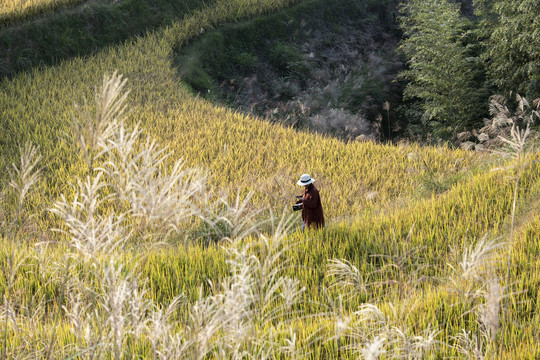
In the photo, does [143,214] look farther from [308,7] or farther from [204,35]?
[308,7]

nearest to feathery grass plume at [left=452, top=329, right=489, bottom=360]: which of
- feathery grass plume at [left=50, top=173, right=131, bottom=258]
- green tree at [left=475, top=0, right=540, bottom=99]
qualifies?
feathery grass plume at [left=50, top=173, right=131, bottom=258]

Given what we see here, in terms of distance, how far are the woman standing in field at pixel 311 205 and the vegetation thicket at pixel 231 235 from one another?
0.18m

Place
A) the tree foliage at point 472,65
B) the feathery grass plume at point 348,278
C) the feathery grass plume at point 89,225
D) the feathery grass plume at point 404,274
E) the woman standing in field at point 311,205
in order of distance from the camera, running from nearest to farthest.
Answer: the feathery grass plume at point 89,225
the feathery grass plume at point 348,278
the feathery grass plume at point 404,274
the woman standing in field at point 311,205
the tree foliage at point 472,65

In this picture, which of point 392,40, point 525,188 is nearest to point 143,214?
point 525,188

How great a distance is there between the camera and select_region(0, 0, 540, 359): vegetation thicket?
6.45 ft

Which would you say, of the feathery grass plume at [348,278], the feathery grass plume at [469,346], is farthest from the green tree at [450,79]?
the feathery grass plume at [469,346]

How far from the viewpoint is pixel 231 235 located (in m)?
1.85

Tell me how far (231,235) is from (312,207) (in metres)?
3.93

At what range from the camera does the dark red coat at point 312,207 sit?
564 cm

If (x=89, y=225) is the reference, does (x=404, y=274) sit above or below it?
below

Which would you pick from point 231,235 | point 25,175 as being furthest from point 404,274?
point 25,175

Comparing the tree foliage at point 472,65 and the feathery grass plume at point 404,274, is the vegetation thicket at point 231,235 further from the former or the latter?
the tree foliage at point 472,65

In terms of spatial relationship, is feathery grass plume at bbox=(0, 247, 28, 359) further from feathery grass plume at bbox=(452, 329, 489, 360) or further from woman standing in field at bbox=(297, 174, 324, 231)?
woman standing in field at bbox=(297, 174, 324, 231)

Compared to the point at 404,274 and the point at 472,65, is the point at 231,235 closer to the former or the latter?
the point at 404,274
